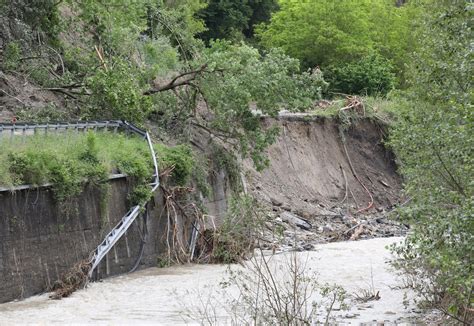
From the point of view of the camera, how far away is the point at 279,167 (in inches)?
1479

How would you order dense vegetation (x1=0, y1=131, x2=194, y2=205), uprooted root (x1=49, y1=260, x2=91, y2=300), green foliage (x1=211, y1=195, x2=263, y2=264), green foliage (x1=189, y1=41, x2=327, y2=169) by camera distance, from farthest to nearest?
green foliage (x1=189, y1=41, x2=327, y2=169), green foliage (x1=211, y1=195, x2=263, y2=264), dense vegetation (x1=0, y1=131, x2=194, y2=205), uprooted root (x1=49, y1=260, x2=91, y2=300)

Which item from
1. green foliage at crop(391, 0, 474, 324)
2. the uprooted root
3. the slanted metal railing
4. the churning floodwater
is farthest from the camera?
the slanted metal railing

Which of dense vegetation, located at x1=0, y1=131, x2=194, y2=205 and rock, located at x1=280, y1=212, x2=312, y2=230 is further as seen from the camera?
rock, located at x1=280, y1=212, x2=312, y2=230

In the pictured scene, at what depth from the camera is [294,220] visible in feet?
104

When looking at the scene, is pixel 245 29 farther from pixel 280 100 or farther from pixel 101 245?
pixel 101 245

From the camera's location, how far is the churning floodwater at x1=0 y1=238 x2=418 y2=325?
49.8 ft

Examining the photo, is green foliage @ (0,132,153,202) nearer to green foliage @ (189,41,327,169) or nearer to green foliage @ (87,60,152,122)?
green foliage @ (87,60,152,122)

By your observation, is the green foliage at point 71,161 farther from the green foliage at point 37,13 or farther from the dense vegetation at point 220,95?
the green foliage at point 37,13

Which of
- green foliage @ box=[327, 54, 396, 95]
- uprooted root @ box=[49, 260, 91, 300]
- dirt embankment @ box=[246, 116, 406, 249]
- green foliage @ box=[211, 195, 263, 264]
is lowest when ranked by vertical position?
uprooted root @ box=[49, 260, 91, 300]

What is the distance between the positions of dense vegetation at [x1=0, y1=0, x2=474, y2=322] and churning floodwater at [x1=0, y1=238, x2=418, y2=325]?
1.20 meters

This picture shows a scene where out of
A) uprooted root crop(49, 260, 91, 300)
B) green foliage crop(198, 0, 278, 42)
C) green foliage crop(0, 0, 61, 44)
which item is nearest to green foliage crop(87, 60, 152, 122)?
green foliage crop(0, 0, 61, 44)

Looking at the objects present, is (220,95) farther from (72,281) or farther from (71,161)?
(72,281)

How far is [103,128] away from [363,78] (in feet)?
76.9

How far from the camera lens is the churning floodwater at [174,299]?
15.2 metres
